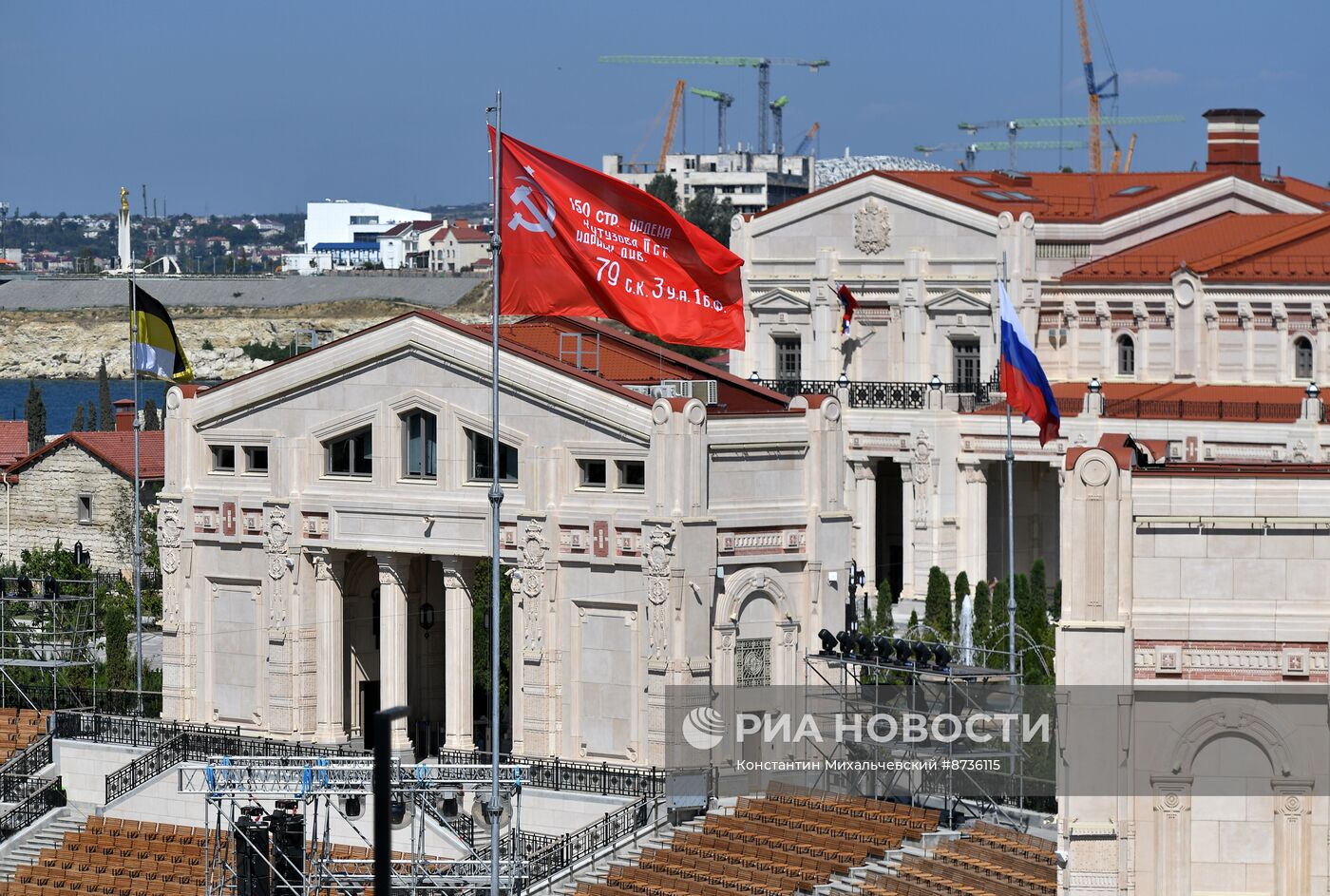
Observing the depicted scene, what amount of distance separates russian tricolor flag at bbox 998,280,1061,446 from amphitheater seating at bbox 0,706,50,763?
26066mm

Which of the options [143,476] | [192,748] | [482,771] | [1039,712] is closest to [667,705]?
[482,771]

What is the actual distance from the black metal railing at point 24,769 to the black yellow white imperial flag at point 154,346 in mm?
13571

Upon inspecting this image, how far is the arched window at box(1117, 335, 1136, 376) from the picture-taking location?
96562 millimetres

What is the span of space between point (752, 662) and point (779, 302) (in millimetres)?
41318

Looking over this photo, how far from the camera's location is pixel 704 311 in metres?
56.3

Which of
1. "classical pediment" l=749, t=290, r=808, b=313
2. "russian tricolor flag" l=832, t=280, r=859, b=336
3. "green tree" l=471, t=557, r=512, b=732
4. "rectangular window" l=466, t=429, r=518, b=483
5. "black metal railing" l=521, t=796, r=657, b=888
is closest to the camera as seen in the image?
"black metal railing" l=521, t=796, r=657, b=888

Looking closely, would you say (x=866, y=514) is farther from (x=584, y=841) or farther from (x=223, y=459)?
(x=584, y=841)

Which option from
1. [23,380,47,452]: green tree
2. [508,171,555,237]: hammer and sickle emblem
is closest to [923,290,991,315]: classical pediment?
[23,380,47,452]: green tree

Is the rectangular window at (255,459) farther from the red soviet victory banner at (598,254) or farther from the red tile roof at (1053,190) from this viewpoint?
the red tile roof at (1053,190)

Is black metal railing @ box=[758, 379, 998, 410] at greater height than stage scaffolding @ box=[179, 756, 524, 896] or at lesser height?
greater

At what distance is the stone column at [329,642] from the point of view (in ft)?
218

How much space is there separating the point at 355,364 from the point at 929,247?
37232mm

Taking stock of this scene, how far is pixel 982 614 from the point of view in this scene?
79.4 metres

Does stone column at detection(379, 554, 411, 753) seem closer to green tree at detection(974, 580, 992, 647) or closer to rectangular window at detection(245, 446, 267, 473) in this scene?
rectangular window at detection(245, 446, 267, 473)
